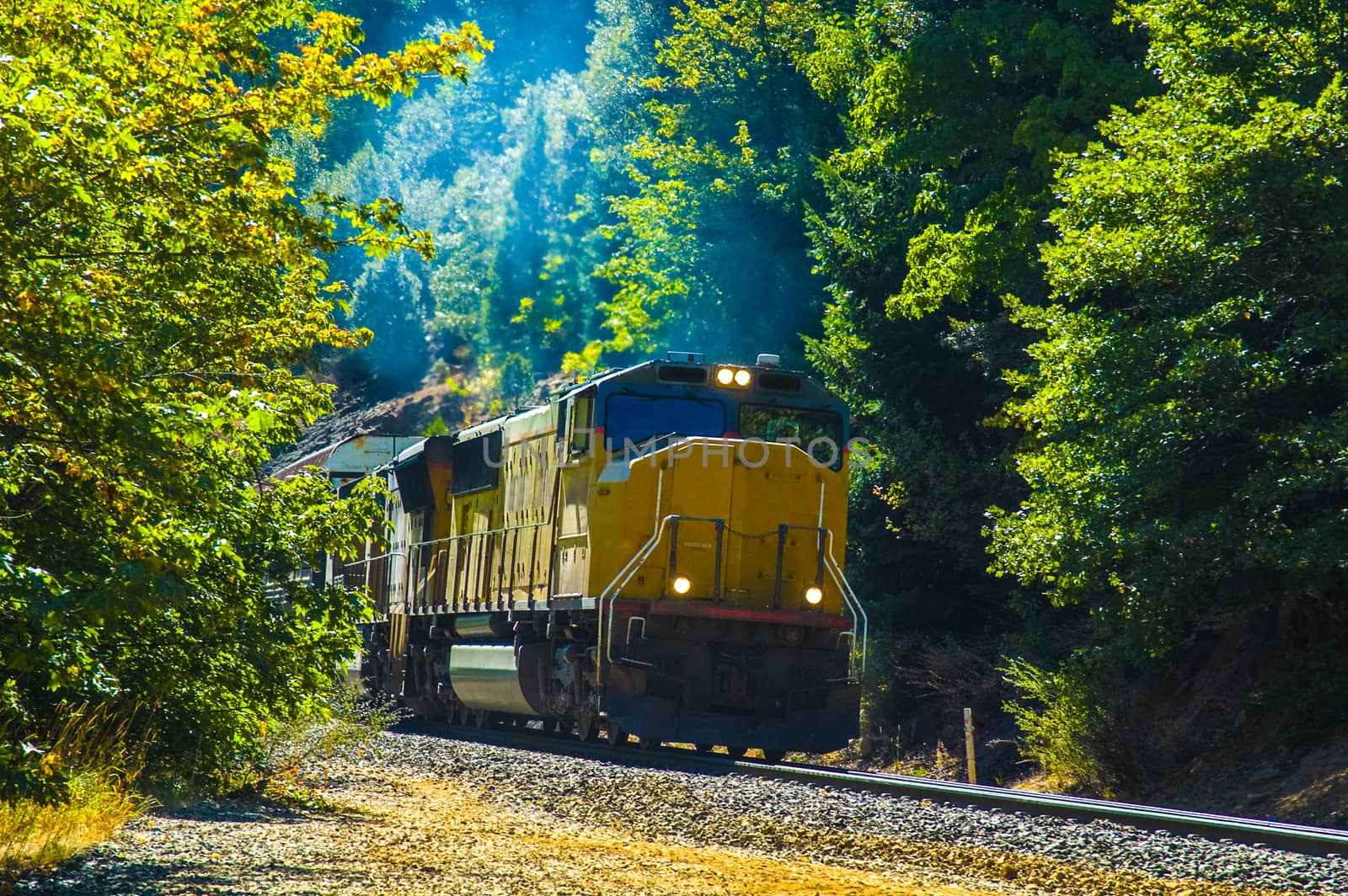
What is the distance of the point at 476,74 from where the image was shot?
7100 centimetres

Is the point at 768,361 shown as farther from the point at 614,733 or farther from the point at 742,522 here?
the point at 614,733

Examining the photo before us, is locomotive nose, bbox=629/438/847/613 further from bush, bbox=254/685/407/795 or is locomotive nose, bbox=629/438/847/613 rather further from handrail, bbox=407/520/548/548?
bush, bbox=254/685/407/795

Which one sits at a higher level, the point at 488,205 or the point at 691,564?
the point at 488,205

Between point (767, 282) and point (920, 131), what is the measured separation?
1220 centimetres

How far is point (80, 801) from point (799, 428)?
8.52 metres

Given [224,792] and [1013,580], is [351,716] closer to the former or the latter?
[224,792]

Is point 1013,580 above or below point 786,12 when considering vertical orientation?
below

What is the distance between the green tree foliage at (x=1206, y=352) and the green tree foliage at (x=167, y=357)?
705cm

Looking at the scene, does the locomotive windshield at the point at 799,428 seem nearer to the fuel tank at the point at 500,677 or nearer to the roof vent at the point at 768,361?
the roof vent at the point at 768,361

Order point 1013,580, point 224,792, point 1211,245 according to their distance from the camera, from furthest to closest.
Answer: point 1013,580 < point 1211,245 < point 224,792

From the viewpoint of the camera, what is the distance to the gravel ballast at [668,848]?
687 centimetres

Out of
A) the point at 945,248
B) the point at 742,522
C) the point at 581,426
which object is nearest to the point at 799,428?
the point at 742,522

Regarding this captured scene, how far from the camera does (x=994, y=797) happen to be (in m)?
9.67

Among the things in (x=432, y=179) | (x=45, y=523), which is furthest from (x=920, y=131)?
(x=432, y=179)
